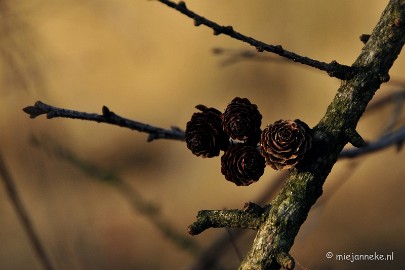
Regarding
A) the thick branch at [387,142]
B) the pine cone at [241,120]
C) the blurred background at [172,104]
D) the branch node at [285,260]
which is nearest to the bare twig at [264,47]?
the pine cone at [241,120]

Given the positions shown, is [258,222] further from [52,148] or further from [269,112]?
[269,112]

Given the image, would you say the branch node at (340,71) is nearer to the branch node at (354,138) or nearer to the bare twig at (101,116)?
the branch node at (354,138)

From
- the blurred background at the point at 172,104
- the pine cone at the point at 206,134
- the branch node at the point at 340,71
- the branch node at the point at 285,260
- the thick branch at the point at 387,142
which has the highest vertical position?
the blurred background at the point at 172,104

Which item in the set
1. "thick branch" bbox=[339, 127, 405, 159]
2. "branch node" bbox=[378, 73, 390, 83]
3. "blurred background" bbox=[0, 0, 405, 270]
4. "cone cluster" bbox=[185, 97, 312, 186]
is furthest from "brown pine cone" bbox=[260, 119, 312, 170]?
"blurred background" bbox=[0, 0, 405, 270]

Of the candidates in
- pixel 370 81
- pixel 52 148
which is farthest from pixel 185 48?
pixel 370 81

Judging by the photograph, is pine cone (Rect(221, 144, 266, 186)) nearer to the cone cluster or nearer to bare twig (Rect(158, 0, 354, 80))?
the cone cluster
